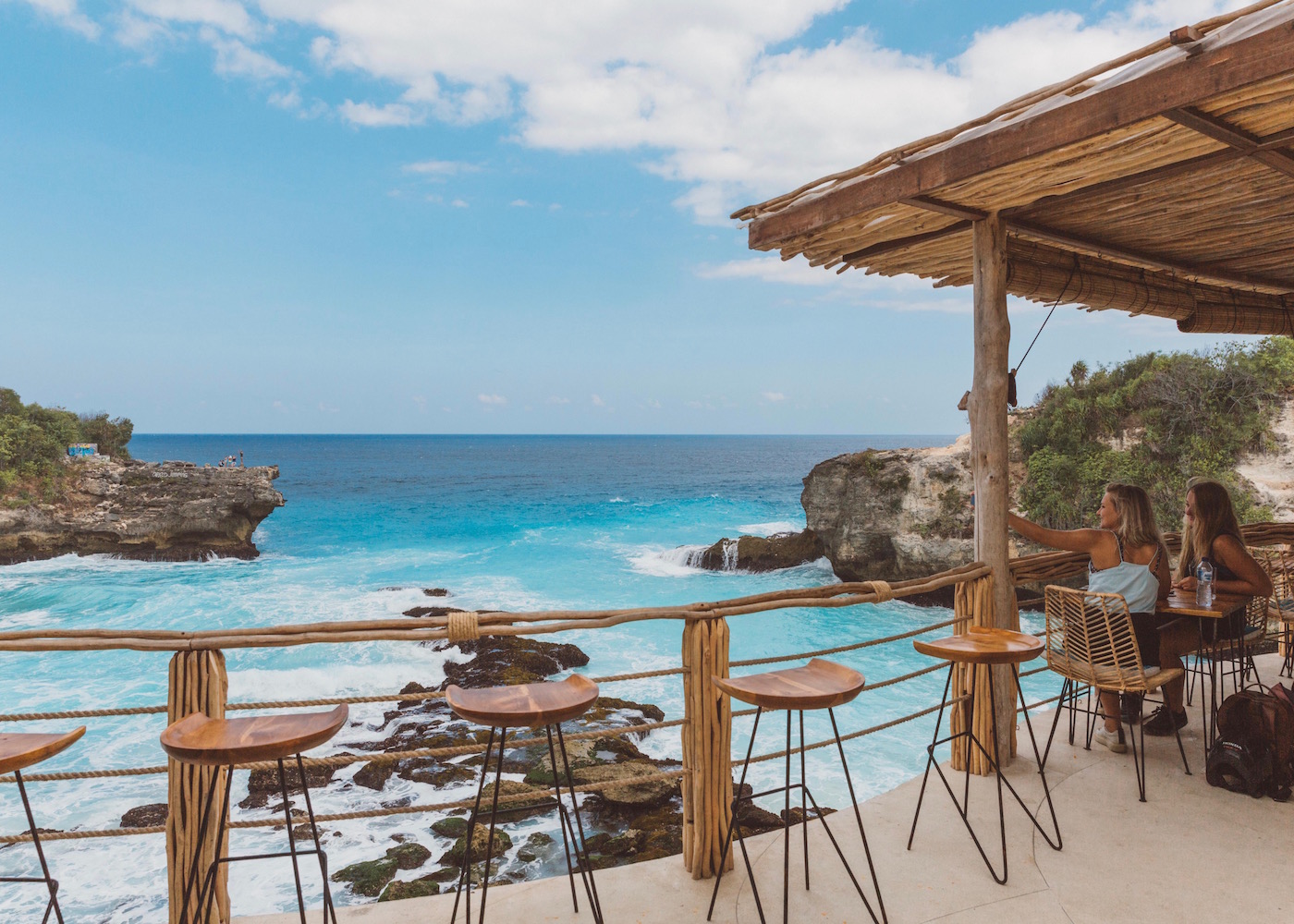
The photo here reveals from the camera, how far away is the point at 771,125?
34.7 feet

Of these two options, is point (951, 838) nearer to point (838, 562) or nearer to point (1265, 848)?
point (1265, 848)

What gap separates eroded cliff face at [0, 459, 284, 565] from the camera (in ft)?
74.5

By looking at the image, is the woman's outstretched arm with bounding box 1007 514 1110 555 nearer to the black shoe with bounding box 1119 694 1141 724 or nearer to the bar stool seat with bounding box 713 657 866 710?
the black shoe with bounding box 1119 694 1141 724

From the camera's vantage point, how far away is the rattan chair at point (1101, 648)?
10.0 feet

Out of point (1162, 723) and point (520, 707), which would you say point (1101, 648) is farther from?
point (520, 707)

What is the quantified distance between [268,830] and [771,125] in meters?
11.0

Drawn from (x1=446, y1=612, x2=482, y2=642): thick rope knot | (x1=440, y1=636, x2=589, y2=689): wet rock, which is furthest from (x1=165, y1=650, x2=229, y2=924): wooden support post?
(x1=440, y1=636, x2=589, y2=689): wet rock

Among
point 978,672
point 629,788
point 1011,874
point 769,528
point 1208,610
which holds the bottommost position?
point 769,528

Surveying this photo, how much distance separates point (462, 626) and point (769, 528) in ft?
108

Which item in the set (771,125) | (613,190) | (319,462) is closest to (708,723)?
(771,125)

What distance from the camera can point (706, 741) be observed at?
254 centimetres

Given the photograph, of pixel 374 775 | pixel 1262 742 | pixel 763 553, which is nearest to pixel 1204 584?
pixel 1262 742

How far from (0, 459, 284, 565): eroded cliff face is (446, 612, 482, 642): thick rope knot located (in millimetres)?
25895

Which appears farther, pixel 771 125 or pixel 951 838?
pixel 771 125
